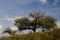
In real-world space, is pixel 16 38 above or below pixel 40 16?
below

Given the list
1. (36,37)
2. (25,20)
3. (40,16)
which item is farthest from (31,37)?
(25,20)

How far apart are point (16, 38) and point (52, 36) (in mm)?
3517

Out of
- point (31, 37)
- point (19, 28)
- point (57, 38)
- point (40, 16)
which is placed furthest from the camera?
point (19, 28)

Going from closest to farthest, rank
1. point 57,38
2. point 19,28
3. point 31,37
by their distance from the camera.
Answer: point 57,38
point 31,37
point 19,28

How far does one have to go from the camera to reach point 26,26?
166ft

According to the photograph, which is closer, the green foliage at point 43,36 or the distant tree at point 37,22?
the green foliage at point 43,36

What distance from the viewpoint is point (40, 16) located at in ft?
158

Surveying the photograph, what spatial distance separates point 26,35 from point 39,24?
33.1 metres

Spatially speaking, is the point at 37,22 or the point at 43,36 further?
the point at 37,22

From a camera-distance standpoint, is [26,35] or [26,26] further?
[26,26]

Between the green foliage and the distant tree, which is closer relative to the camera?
the green foliage

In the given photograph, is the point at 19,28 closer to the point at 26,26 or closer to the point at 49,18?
the point at 26,26

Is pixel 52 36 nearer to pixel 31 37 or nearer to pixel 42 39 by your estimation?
pixel 42 39

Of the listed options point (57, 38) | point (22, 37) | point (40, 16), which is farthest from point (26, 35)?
point (40, 16)
